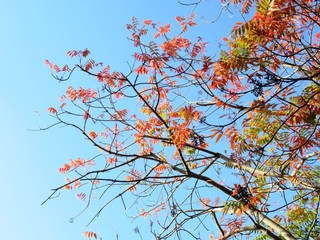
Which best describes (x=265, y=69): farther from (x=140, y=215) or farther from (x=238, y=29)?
(x=140, y=215)

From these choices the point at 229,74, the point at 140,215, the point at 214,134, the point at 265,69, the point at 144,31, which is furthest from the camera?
the point at 140,215

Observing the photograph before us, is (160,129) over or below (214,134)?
over

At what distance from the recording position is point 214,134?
4.96 meters

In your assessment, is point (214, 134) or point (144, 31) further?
point (144, 31)

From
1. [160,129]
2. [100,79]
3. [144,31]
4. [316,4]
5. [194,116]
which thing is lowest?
[316,4]

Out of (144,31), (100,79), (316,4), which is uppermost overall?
(144,31)

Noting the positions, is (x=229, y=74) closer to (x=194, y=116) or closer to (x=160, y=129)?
(x=194, y=116)

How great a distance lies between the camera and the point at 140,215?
286 inches

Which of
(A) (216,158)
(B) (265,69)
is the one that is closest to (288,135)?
(A) (216,158)

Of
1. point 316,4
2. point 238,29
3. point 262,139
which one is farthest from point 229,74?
point 262,139

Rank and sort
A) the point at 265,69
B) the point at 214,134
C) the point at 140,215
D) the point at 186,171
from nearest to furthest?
the point at 265,69
the point at 214,134
the point at 186,171
the point at 140,215

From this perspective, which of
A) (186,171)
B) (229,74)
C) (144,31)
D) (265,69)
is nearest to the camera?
(265,69)

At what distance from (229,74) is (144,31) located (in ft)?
6.55

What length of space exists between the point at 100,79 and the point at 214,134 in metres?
2.26
